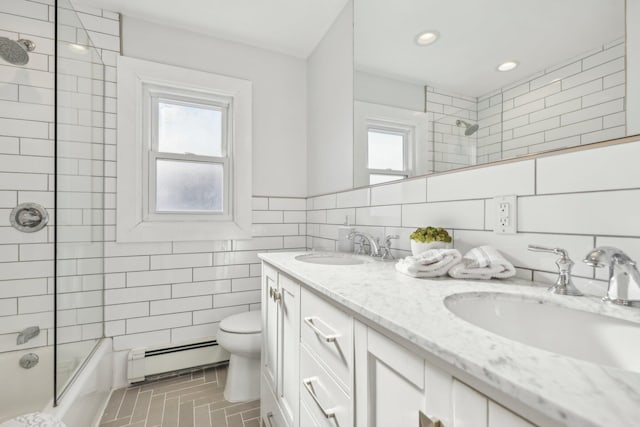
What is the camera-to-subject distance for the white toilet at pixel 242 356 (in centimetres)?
174

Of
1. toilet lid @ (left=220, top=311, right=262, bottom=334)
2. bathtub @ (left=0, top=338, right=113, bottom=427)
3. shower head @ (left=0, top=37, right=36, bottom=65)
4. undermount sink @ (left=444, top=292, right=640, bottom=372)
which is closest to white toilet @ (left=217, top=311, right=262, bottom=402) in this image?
toilet lid @ (left=220, top=311, right=262, bottom=334)

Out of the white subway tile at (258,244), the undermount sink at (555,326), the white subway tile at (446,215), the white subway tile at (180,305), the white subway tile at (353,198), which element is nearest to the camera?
the undermount sink at (555,326)

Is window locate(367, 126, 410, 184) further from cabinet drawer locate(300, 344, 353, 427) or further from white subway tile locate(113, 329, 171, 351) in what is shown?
white subway tile locate(113, 329, 171, 351)

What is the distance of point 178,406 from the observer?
1.73 meters

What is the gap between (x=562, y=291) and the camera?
0.72m

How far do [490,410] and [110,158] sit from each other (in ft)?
7.68

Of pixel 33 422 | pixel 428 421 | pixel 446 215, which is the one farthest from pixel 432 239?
pixel 33 422

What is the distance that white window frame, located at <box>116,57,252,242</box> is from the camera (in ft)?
6.42

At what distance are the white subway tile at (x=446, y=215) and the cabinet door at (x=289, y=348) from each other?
0.64 meters

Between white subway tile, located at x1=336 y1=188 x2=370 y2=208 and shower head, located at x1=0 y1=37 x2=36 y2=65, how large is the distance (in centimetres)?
203

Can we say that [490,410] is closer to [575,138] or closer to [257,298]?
[575,138]

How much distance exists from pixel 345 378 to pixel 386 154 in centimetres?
117

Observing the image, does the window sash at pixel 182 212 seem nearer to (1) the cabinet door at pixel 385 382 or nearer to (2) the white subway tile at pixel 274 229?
(2) the white subway tile at pixel 274 229

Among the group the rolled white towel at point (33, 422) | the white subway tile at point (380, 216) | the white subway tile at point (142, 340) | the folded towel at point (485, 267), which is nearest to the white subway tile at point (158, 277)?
the white subway tile at point (142, 340)
